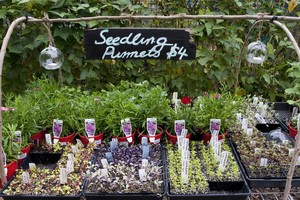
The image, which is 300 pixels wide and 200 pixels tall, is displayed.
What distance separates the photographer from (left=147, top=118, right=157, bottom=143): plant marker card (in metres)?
1.98

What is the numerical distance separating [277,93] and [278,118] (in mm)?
825

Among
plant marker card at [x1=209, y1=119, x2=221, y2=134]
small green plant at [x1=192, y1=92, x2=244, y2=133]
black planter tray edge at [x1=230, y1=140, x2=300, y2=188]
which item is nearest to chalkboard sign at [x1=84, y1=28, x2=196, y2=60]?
small green plant at [x1=192, y1=92, x2=244, y2=133]

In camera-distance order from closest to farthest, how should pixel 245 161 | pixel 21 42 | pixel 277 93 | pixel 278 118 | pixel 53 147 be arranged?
pixel 245 161
pixel 53 147
pixel 278 118
pixel 21 42
pixel 277 93

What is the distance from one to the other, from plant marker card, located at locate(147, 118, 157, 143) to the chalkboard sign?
42cm

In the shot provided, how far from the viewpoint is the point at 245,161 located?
6.20 feet

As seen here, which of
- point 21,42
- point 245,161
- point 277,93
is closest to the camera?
point 245,161

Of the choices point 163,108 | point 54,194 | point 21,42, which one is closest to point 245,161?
point 163,108

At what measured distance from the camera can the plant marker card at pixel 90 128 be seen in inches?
78.0

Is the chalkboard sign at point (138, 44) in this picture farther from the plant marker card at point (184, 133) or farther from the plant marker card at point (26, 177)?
the plant marker card at point (26, 177)

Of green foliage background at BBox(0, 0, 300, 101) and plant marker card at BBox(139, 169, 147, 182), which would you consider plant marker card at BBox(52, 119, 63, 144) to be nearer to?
plant marker card at BBox(139, 169, 147, 182)

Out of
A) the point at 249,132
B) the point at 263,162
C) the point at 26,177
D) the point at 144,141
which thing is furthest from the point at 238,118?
the point at 26,177

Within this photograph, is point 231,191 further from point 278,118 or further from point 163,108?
point 278,118

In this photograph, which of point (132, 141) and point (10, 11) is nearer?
point (132, 141)

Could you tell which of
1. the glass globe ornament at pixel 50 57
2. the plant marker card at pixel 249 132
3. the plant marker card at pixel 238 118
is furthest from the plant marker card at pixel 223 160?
the glass globe ornament at pixel 50 57
